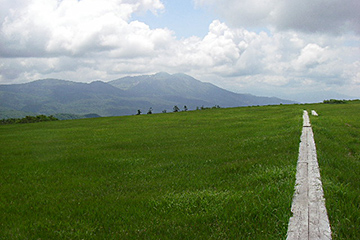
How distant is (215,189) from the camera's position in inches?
350

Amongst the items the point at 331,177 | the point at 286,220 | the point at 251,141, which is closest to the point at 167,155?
the point at 251,141

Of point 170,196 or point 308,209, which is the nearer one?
point 308,209

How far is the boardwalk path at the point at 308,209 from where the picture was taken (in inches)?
207

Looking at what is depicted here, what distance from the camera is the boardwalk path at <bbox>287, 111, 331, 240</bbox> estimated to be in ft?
17.3

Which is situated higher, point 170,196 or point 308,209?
point 308,209

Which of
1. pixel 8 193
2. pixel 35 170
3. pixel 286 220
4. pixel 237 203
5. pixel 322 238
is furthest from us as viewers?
pixel 35 170

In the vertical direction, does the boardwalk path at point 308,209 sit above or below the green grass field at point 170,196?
above

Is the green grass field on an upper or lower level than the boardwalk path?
lower

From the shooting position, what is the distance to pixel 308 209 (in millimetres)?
6176

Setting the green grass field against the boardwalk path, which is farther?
the green grass field

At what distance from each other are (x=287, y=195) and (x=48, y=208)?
7.00 meters

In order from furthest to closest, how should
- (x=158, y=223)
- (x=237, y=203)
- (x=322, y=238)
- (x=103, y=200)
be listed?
(x=103, y=200)
(x=237, y=203)
(x=158, y=223)
(x=322, y=238)

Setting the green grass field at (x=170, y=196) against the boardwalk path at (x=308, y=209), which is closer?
the boardwalk path at (x=308, y=209)

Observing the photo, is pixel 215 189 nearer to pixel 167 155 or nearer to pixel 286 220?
pixel 286 220
